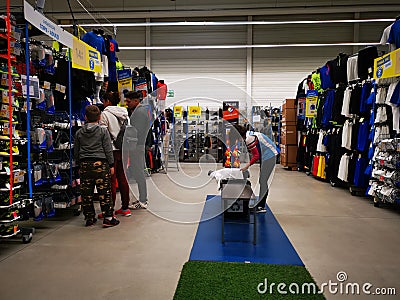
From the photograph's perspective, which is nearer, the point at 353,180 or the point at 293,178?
the point at 353,180

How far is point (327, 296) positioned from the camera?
2236 mm

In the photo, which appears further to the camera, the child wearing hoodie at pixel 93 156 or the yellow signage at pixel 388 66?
the yellow signage at pixel 388 66

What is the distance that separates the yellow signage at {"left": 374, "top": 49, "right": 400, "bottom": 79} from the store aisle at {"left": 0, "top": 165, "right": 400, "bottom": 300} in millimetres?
1928

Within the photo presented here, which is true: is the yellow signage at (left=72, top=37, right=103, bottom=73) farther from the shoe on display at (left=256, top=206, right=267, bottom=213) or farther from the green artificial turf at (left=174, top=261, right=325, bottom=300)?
the shoe on display at (left=256, top=206, right=267, bottom=213)

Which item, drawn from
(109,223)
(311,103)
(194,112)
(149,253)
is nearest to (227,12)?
(194,112)

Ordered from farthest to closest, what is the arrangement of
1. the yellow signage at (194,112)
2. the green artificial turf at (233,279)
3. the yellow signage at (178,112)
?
the yellow signage at (194,112), the yellow signage at (178,112), the green artificial turf at (233,279)

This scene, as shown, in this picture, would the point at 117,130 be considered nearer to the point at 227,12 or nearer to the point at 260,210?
the point at 260,210

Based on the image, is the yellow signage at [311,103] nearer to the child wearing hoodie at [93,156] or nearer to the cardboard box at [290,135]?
the cardboard box at [290,135]

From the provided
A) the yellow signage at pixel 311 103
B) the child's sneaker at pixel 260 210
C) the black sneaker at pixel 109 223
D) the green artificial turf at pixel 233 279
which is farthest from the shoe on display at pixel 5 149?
the yellow signage at pixel 311 103

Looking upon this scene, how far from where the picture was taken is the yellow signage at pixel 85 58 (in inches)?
149

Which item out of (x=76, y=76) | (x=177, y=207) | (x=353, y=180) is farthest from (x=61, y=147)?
(x=353, y=180)

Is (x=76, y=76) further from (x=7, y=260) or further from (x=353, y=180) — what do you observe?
(x=353, y=180)

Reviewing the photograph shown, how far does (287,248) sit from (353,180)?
10.2ft

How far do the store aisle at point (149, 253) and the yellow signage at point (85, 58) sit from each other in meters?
1.93
